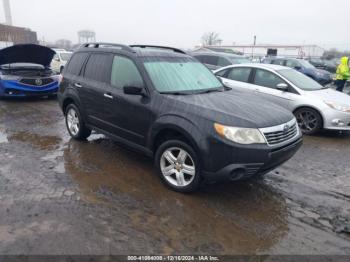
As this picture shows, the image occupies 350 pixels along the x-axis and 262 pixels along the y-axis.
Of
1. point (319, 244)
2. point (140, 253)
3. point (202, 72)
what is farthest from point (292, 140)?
point (140, 253)

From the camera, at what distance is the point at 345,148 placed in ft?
19.7

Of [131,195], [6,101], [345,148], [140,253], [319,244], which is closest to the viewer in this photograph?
[140,253]

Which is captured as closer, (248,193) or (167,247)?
(167,247)

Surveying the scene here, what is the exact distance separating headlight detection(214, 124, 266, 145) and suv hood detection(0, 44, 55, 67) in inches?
297

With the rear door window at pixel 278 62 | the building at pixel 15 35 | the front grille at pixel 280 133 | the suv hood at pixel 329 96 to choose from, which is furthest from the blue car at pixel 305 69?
the building at pixel 15 35

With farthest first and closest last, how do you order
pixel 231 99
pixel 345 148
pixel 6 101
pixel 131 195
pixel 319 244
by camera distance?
pixel 6 101, pixel 345 148, pixel 231 99, pixel 131 195, pixel 319 244

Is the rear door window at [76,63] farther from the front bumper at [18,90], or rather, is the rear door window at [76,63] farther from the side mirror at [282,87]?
the side mirror at [282,87]

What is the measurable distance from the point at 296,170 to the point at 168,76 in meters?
2.58

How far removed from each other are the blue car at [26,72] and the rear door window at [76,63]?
12.7 feet

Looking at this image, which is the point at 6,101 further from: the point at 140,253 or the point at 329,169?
the point at 329,169

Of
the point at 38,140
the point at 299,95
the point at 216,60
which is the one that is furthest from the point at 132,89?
the point at 216,60

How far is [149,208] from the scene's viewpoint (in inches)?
137

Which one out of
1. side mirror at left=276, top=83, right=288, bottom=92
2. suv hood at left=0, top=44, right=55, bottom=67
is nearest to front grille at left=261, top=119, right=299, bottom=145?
side mirror at left=276, top=83, right=288, bottom=92

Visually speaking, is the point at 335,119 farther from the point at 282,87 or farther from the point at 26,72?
the point at 26,72
